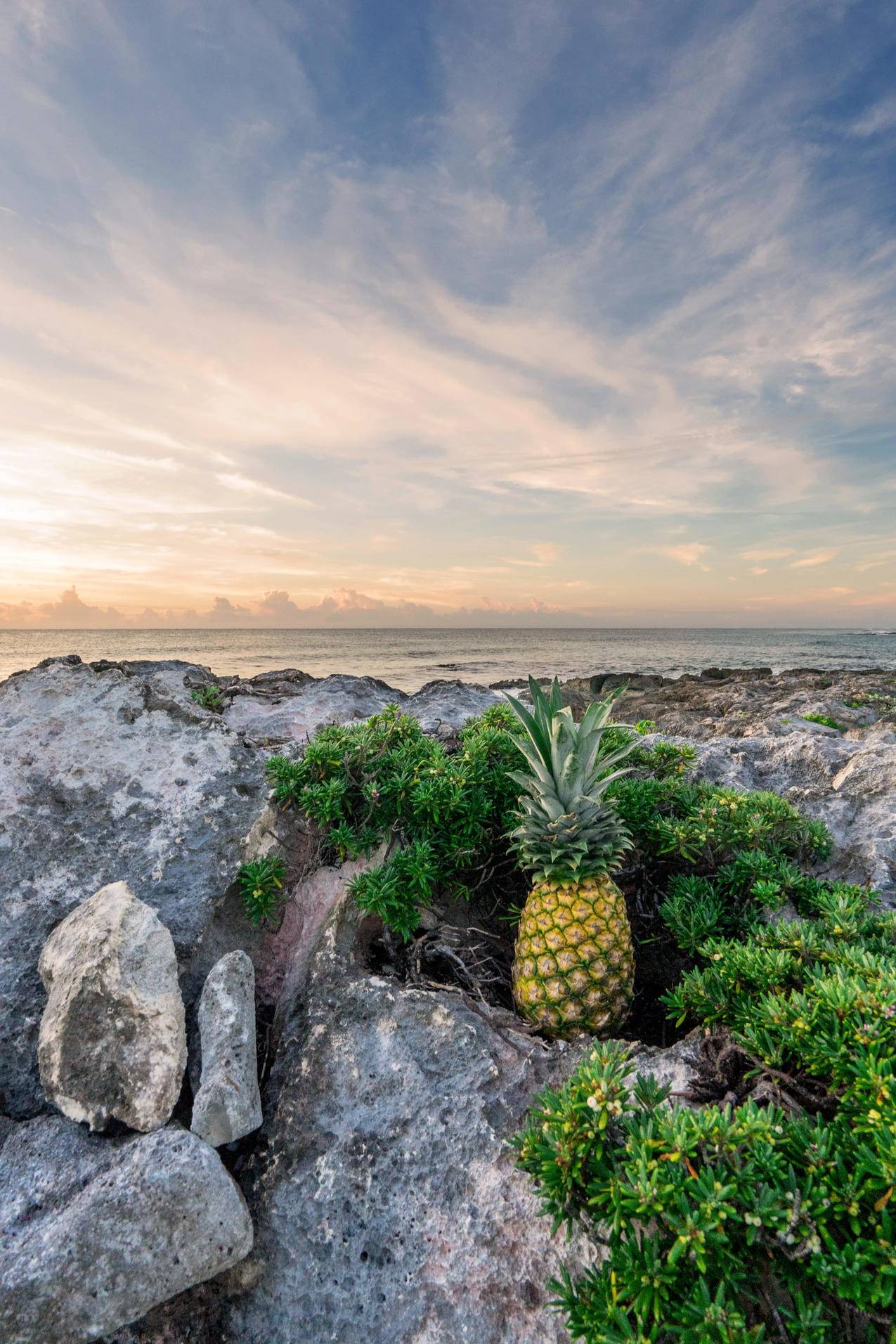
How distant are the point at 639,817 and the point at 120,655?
60095mm

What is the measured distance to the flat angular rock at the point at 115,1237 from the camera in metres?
2.30

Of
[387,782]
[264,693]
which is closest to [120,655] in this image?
[264,693]

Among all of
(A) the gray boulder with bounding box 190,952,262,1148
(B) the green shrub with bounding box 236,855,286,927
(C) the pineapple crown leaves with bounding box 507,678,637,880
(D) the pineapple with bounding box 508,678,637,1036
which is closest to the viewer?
(A) the gray boulder with bounding box 190,952,262,1148

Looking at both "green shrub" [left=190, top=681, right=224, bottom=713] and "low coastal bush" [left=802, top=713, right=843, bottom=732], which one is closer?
"green shrub" [left=190, top=681, right=224, bottom=713]

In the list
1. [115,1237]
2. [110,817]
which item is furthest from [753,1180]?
[110,817]

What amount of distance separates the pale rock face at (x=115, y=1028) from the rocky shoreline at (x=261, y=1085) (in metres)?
0.13

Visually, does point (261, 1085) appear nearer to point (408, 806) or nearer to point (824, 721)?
point (408, 806)

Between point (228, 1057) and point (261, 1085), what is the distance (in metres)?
0.45

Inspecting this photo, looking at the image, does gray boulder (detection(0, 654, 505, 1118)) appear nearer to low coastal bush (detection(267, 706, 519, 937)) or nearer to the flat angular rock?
low coastal bush (detection(267, 706, 519, 937))

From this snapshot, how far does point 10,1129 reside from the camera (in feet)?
9.77

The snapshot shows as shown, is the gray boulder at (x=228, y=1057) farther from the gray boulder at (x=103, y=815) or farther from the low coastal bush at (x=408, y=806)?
the low coastal bush at (x=408, y=806)

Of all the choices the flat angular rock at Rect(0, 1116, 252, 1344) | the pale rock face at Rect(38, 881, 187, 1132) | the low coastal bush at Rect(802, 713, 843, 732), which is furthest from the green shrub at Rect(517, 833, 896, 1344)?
the low coastal bush at Rect(802, 713, 843, 732)

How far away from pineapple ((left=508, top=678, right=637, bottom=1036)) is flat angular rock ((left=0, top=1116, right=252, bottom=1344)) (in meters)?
1.75

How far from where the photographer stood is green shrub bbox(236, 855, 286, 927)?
13.2 ft
